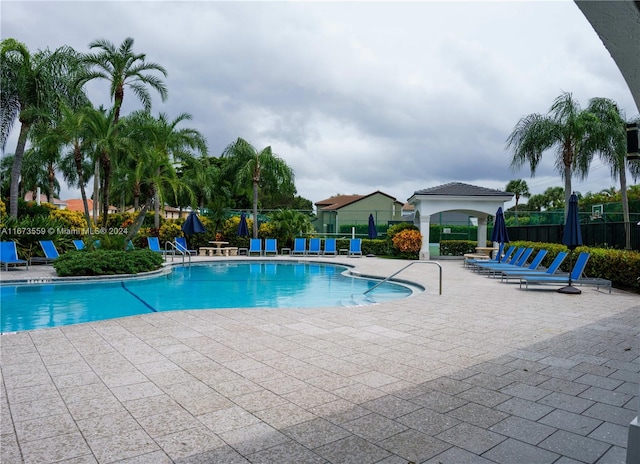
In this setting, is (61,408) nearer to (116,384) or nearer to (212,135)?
(116,384)

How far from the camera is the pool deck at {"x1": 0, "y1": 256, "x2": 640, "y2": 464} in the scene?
2875 mm

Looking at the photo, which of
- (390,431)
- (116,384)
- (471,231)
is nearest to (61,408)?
(116,384)

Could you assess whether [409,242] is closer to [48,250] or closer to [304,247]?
[304,247]

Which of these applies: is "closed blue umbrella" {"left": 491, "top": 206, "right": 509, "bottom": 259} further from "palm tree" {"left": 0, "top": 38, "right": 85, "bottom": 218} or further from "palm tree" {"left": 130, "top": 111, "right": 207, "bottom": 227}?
"palm tree" {"left": 0, "top": 38, "right": 85, "bottom": 218}

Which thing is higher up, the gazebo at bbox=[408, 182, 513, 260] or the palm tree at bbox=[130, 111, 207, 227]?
the palm tree at bbox=[130, 111, 207, 227]

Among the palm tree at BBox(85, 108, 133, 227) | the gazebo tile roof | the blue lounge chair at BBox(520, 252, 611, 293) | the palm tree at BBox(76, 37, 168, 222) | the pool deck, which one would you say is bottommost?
the pool deck

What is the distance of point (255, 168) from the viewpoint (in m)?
25.1

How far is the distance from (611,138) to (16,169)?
25.1 meters

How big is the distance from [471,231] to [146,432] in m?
28.4

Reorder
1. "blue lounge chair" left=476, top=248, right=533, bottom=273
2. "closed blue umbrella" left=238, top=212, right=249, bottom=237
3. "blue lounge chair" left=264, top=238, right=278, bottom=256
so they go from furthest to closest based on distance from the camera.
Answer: "closed blue umbrella" left=238, top=212, right=249, bottom=237, "blue lounge chair" left=264, top=238, right=278, bottom=256, "blue lounge chair" left=476, top=248, right=533, bottom=273

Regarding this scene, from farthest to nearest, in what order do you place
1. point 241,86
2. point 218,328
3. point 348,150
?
point 348,150 → point 241,86 → point 218,328

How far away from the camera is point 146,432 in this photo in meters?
3.08

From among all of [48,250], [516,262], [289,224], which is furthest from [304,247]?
[48,250]

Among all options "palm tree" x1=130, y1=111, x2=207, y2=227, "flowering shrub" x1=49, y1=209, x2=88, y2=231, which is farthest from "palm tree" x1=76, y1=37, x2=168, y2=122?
"flowering shrub" x1=49, y1=209, x2=88, y2=231
